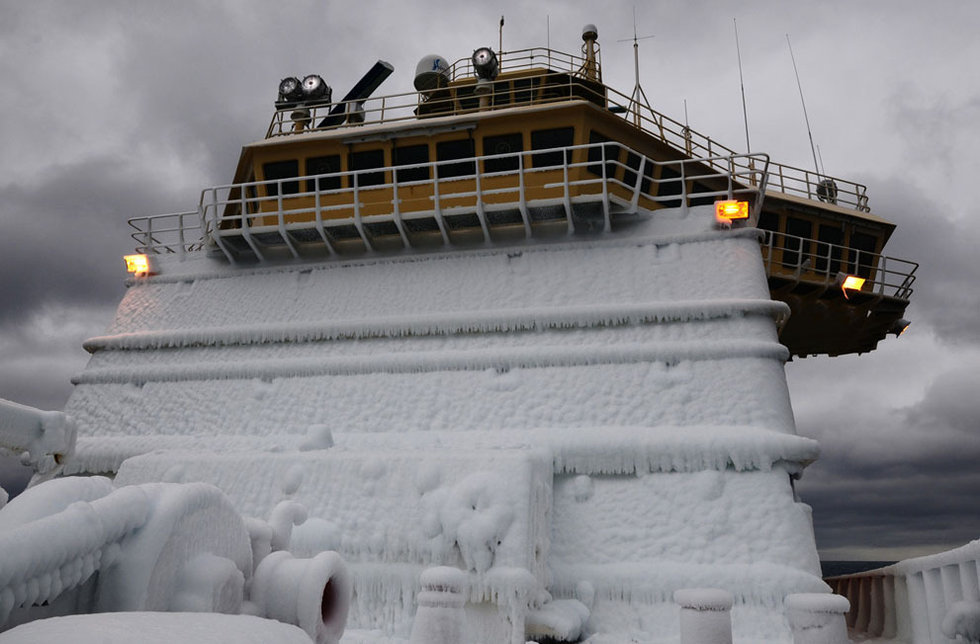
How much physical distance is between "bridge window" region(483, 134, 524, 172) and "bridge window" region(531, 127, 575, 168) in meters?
0.35

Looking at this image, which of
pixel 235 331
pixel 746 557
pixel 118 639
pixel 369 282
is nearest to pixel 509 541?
pixel 746 557

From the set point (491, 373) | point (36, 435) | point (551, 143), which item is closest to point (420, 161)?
point (551, 143)

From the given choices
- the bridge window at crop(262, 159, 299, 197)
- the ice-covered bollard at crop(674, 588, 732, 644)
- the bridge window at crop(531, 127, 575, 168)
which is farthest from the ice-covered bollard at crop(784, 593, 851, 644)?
the bridge window at crop(262, 159, 299, 197)

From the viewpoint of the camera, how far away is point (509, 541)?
899 cm

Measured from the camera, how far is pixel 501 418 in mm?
12531

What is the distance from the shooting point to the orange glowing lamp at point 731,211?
45.5 feet

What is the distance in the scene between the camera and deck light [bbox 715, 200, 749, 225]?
1387 centimetres

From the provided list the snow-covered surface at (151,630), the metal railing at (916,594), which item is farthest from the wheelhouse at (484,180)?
the snow-covered surface at (151,630)

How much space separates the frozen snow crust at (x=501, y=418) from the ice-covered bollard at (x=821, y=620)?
3631mm

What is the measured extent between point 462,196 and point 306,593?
10.7 metres

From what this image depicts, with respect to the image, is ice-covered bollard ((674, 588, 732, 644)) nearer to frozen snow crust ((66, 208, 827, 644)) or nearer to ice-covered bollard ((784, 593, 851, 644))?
ice-covered bollard ((784, 593, 851, 644))

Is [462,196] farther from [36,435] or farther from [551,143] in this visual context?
[36,435]

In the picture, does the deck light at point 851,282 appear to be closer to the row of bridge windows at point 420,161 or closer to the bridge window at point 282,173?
the row of bridge windows at point 420,161

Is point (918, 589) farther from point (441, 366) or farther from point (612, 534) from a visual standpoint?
point (441, 366)
